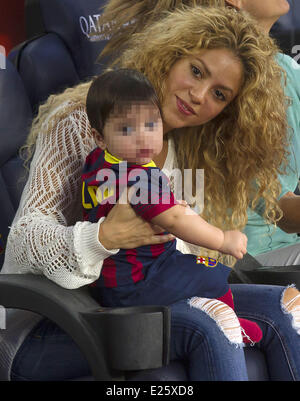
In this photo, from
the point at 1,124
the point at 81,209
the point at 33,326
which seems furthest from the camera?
the point at 1,124

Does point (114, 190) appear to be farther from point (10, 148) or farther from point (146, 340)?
point (10, 148)

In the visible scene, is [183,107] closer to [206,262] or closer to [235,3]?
[206,262]

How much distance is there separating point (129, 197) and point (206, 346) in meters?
0.28

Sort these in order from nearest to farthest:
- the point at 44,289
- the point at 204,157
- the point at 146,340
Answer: the point at 146,340 < the point at 44,289 < the point at 204,157

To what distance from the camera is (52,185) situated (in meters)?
1.43

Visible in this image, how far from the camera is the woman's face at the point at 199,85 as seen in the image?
1457mm

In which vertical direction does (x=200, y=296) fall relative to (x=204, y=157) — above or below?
below

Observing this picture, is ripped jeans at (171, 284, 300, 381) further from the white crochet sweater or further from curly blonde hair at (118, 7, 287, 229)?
curly blonde hair at (118, 7, 287, 229)

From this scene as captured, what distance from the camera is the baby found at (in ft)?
3.94

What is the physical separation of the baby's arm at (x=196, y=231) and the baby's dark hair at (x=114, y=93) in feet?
0.61

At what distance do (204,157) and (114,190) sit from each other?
432 mm

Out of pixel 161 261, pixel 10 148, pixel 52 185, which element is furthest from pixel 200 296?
pixel 10 148

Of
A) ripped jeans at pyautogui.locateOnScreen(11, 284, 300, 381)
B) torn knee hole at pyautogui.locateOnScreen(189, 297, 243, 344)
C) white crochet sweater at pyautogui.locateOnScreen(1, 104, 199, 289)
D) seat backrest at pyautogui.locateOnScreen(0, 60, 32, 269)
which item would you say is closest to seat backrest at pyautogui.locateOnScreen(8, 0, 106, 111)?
seat backrest at pyautogui.locateOnScreen(0, 60, 32, 269)
